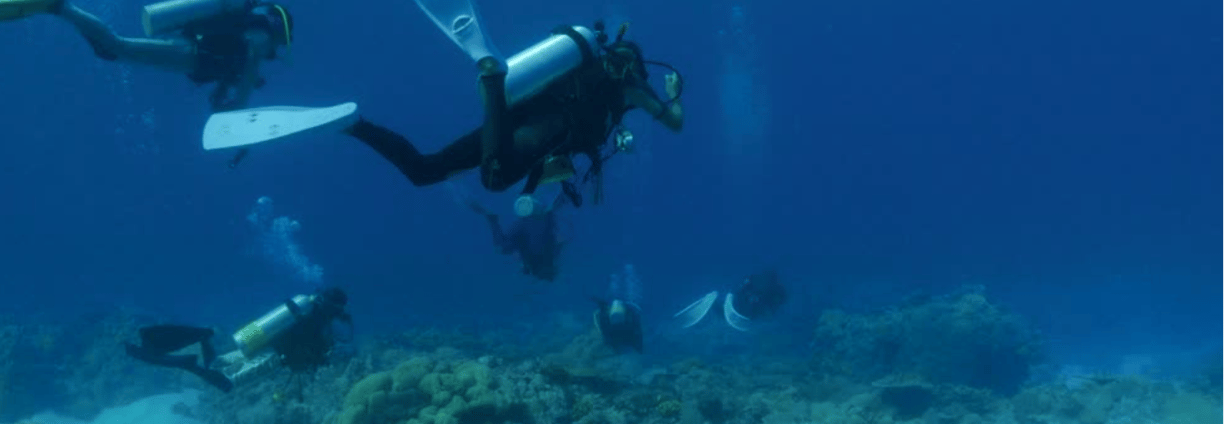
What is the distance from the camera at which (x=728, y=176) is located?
6612 cm

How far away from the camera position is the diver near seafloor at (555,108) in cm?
510

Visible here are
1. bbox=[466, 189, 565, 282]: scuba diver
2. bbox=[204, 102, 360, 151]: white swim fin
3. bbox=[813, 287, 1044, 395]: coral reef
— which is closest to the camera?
bbox=[204, 102, 360, 151]: white swim fin

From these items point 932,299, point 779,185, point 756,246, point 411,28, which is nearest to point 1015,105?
point 779,185

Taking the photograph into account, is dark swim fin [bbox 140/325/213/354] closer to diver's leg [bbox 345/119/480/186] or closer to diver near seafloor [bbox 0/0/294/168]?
diver near seafloor [bbox 0/0/294/168]

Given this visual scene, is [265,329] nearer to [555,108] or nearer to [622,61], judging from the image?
[555,108]

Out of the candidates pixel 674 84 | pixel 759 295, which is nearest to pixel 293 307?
pixel 674 84

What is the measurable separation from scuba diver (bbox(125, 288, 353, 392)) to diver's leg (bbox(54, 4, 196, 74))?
2583 millimetres

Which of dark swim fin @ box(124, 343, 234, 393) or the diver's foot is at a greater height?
the diver's foot

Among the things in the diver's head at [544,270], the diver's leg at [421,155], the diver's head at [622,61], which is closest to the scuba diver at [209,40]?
the diver's leg at [421,155]

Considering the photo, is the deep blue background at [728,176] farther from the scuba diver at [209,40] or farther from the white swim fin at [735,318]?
the scuba diver at [209,40]

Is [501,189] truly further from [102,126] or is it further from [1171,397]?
[102,126]

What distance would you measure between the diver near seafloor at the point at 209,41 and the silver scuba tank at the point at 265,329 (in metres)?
1.41

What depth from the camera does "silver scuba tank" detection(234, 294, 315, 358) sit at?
641cm

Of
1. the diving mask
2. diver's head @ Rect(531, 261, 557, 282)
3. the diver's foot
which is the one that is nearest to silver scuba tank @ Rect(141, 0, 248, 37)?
the diver's foot
